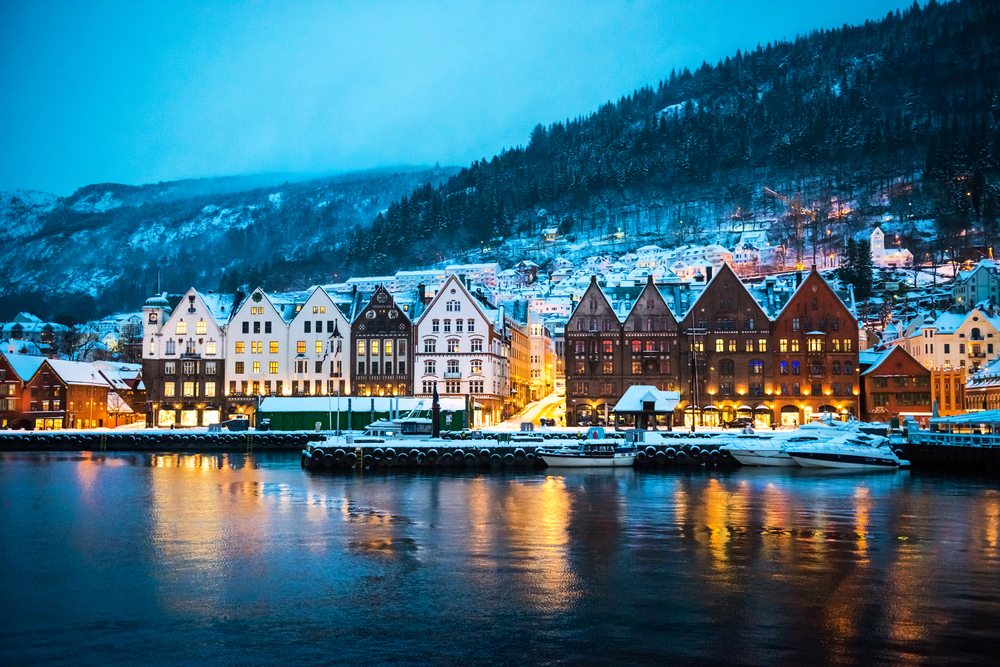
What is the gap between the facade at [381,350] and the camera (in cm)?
11031

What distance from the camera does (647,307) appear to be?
107m

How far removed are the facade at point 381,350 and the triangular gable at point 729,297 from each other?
34.9m

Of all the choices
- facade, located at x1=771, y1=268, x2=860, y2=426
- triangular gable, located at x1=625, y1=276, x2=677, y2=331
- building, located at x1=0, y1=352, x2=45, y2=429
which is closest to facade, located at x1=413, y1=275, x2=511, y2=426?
triangular gable, located at x1=625, y1=276, x2=677, y2=331

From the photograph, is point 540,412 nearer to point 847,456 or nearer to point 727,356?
point 727,356

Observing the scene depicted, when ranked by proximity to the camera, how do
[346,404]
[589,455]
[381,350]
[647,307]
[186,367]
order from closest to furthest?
1. [589,455]
2. [346,404]
3. [647,307]
4. [381,350]
5. [186,367]

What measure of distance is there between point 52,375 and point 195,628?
10710cm

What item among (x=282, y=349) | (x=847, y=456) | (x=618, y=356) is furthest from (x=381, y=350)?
(x=847, y=456)

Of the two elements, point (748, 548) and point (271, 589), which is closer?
point (271, 589)

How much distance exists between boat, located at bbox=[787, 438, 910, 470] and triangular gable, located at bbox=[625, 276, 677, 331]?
3570 cm

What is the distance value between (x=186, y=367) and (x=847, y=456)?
81.4 m

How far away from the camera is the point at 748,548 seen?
32.4 meters

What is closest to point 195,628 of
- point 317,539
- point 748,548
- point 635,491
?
point 317,539

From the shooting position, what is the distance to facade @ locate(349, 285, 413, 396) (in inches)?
4343

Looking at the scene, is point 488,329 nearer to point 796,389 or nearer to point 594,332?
point 594,332
